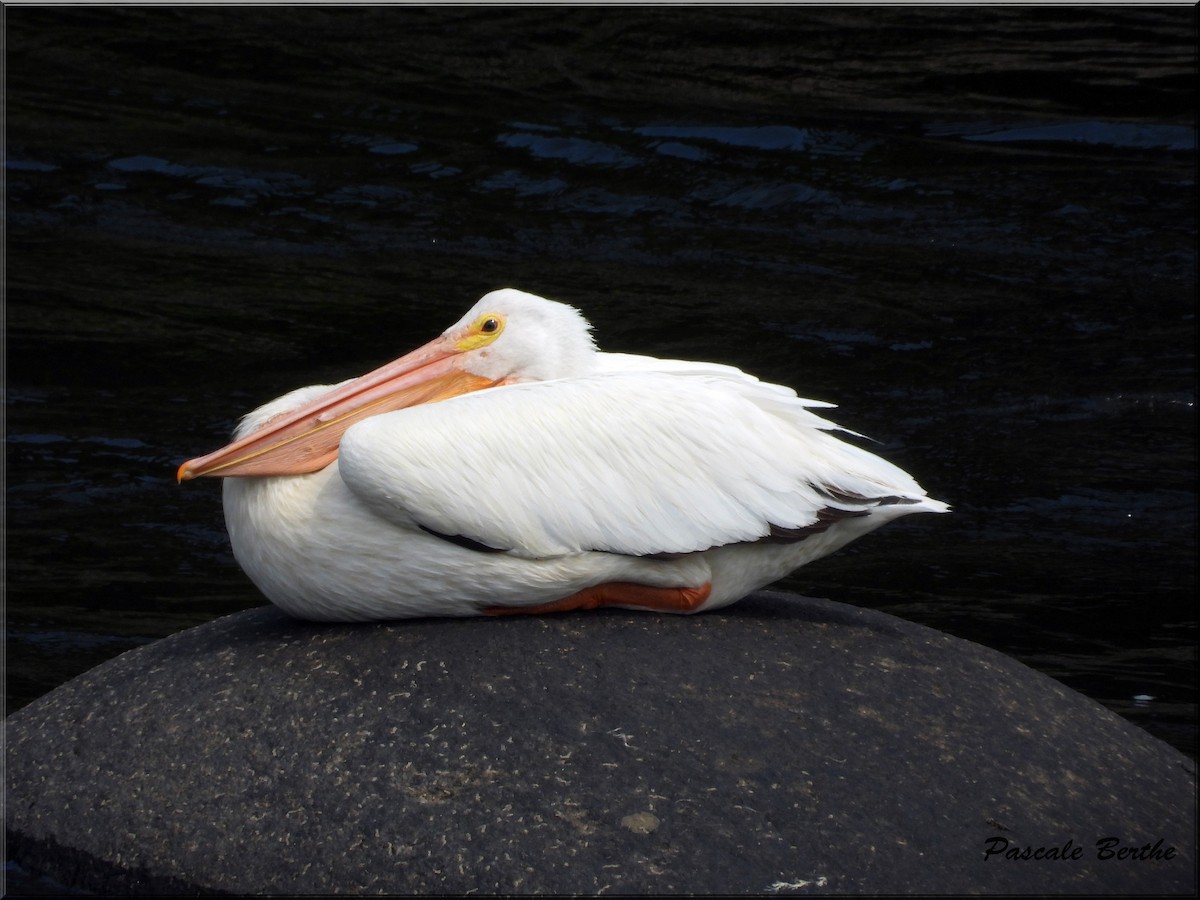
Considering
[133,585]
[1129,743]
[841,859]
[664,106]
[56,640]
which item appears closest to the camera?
[841,859]

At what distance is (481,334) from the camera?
4.25 m

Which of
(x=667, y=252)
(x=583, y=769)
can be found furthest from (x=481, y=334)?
(x=667, y=252)

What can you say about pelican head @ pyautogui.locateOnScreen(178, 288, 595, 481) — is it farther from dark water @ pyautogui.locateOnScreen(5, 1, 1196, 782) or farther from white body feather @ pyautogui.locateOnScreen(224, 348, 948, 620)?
dark water @ pyautogui.locateOnScreen(5, 1, 1196, 782)

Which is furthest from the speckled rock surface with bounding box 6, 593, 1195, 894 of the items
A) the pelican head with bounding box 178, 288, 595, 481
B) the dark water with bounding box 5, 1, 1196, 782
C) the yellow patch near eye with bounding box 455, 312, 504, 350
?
the dark water with bounding box 5, 1, 1196, 782

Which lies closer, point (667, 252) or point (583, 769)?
point (583, 769)

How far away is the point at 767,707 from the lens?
3617mm

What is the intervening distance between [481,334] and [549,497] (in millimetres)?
735

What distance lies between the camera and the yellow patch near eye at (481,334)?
13.9 feet

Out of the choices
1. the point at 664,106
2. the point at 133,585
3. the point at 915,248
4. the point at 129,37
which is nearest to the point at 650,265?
the point at 915,248

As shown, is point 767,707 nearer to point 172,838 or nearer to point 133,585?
point 172,838

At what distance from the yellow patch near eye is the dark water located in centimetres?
211

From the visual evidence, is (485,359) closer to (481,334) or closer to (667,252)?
(481,334)

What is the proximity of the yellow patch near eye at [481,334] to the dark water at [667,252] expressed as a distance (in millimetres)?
2108

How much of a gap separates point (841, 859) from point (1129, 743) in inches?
45.5
